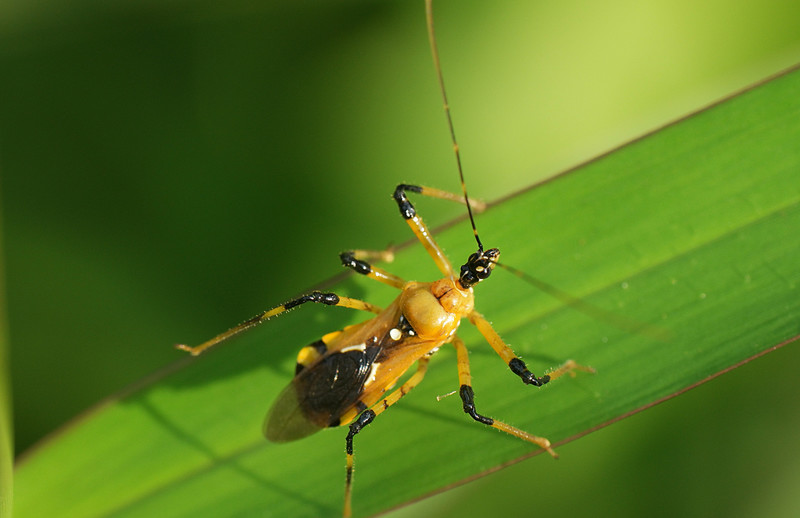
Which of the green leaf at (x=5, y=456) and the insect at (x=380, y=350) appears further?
the insect at (x=380, y=350)

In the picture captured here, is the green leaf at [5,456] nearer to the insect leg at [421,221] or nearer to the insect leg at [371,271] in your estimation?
the insect leg at [371,271]

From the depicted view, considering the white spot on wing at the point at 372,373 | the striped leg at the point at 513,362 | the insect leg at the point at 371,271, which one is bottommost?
Answer: the striped leg at the point at 513,362

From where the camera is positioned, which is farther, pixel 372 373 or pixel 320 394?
pixel 372 373

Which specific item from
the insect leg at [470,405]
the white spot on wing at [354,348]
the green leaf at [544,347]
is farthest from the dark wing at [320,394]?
the insect leg at [470,405]

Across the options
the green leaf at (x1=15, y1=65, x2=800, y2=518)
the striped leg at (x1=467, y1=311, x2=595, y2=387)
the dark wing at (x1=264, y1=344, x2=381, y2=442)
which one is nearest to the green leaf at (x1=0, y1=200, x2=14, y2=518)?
the green leaf at (x1=15, y1=65, x2=800, y2=518)

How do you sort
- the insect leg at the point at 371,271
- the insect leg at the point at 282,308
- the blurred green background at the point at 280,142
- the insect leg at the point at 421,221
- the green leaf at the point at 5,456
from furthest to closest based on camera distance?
the blurred green background at the point at 280,142 < the insect leg at the point at 371,271 < the insect leg at the point at 421,221 < the insect leg at the point at 282,308 < the green leaf at the point at 5,456

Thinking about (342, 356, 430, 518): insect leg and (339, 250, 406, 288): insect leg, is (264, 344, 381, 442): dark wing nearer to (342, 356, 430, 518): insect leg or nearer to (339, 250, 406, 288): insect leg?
(342, 356, 430, 518): insect leg

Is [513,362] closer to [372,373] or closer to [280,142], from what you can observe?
[372,373]

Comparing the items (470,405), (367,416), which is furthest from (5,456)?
(470,405)
